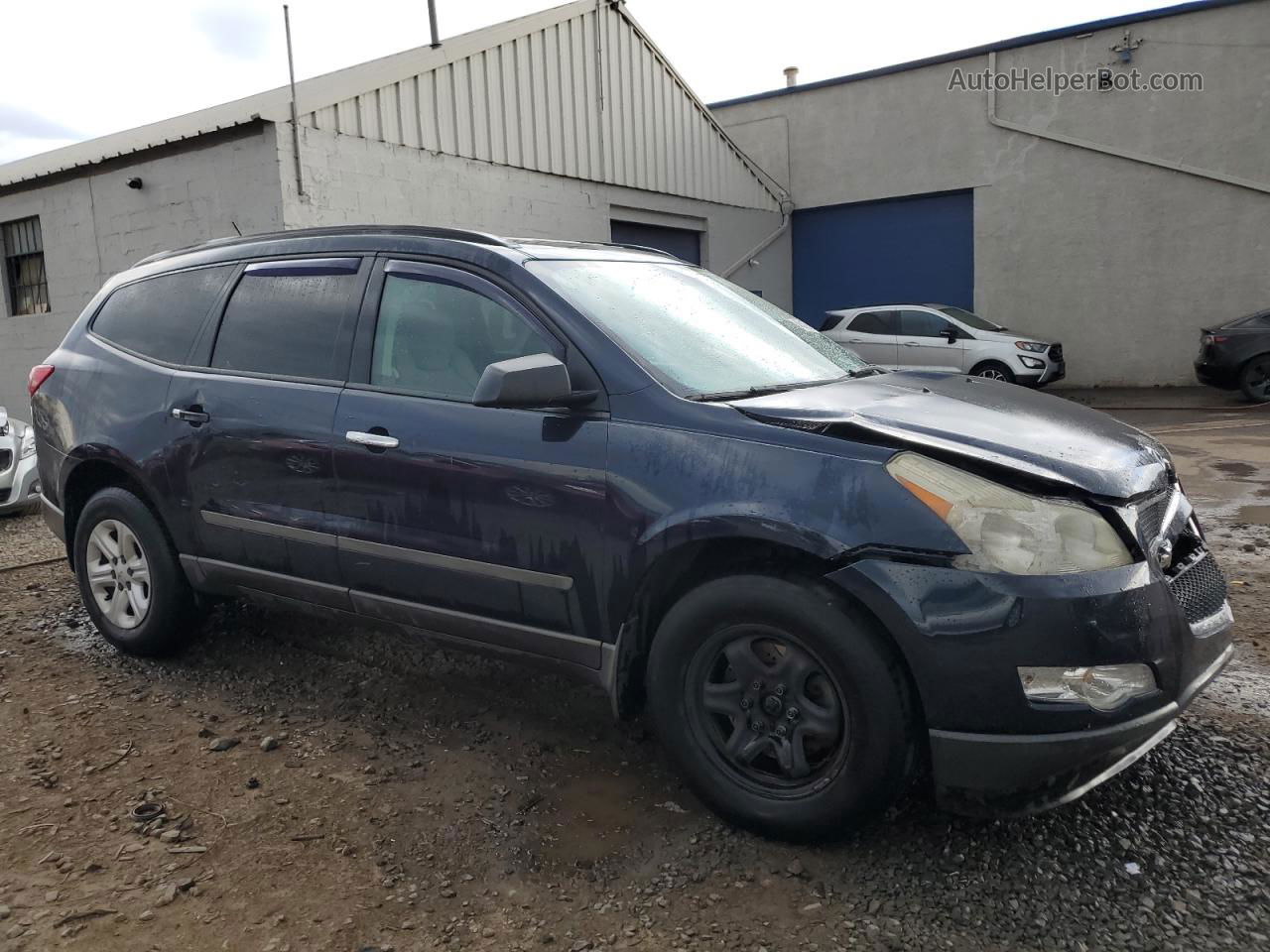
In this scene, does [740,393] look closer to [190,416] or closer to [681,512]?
[681,512]

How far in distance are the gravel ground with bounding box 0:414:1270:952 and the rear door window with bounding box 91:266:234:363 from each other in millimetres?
1467

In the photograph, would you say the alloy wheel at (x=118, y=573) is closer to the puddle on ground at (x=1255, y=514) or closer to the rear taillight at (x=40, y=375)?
the rear taillight at (x=40, y=375)

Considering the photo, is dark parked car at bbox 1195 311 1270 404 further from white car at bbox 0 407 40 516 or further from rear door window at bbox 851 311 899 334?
white car at bbox 0 407 40 516

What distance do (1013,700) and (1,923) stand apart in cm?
255

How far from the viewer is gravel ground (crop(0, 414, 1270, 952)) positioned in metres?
2.32

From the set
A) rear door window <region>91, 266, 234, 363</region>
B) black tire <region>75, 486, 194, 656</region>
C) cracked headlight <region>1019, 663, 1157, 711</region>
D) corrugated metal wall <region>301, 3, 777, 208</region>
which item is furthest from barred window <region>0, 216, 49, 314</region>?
cracked headlight <region>1019, 663, 1157, 711</region>

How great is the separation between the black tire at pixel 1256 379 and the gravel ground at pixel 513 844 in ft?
38.3

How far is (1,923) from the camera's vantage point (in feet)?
7.84

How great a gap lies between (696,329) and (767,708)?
1.34 m

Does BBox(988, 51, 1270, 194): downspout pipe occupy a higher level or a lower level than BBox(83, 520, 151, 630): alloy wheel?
higher

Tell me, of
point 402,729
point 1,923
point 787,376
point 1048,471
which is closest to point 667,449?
point 787,376

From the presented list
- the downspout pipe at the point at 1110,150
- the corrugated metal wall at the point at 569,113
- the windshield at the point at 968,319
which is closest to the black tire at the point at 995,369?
the windshield at the point at 968,319

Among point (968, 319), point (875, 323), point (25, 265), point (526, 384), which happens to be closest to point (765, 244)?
point (875, 323)

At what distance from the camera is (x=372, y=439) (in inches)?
127
